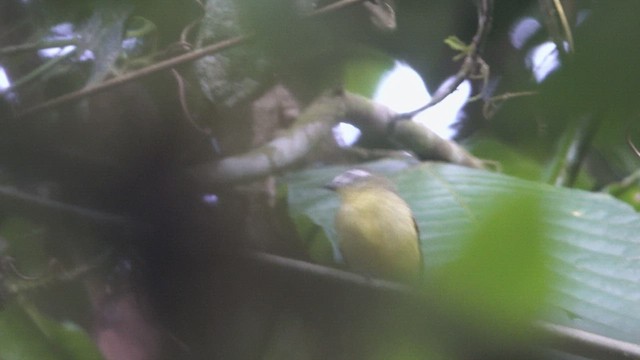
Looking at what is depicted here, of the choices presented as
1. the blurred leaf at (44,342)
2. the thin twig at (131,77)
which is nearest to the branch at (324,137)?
the thin twig at (131,77)

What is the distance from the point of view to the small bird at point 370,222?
120 centimetres

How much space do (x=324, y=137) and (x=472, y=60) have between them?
572 mm

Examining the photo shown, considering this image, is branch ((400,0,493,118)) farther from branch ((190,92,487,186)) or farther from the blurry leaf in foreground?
the blurry leaf in foreground

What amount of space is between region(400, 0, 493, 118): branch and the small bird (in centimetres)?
38

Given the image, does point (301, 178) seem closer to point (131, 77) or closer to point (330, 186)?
point (330, 186)

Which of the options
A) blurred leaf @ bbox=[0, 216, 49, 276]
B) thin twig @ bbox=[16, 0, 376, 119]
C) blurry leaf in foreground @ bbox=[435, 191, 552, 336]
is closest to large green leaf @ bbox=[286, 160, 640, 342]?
blurry leaf in foreground @ bbox=[435, 191, 552, 336]

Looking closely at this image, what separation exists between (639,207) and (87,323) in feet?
3.28

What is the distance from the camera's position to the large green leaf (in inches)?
6.8

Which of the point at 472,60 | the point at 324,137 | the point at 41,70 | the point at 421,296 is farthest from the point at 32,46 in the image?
the point at 421,296

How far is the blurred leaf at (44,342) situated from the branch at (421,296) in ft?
0.96

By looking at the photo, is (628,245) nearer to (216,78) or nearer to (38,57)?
(216,78)

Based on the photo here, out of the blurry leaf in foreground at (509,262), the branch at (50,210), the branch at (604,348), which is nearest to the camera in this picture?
the blurry leaf in foreground at (509,262)

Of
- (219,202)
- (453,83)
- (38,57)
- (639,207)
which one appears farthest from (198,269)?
(639,207)

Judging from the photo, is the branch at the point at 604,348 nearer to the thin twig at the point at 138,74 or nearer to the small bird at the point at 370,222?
the thin twig at the point at 138,74
